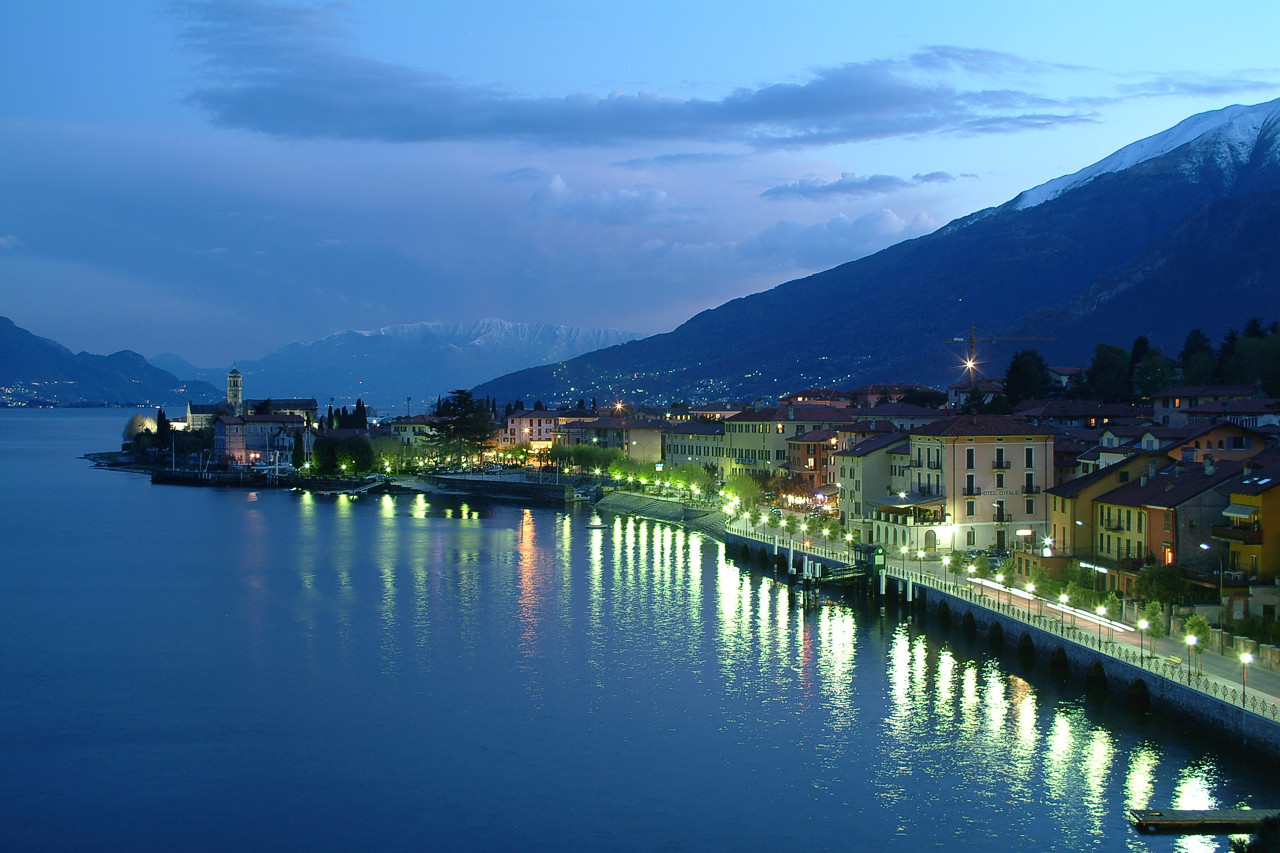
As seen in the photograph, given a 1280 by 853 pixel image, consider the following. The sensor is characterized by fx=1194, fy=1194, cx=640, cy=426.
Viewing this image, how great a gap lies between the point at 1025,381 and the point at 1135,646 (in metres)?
59.9

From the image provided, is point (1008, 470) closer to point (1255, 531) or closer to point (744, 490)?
point (1255, 531)

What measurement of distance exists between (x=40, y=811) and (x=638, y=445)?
257ft

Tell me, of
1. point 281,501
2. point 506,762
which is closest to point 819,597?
point 506,762

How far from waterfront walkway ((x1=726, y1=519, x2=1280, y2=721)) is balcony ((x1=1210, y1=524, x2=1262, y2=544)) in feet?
11.6

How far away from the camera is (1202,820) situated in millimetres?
18156

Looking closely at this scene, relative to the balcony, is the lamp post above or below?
below

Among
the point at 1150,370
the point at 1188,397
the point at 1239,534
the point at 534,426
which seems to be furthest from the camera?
the point at 534,426

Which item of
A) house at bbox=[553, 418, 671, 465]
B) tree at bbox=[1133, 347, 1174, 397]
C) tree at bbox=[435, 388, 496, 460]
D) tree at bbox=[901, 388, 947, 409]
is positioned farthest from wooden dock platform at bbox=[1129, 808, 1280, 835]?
tree at bbox=[435, 388, 496, 460]

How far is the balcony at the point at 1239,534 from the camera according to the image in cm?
2897

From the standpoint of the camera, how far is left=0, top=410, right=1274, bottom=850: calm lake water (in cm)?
1984

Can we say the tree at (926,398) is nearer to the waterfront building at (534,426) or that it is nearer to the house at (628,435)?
the house at (628,435)

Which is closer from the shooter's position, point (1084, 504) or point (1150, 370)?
point (1084, 504)

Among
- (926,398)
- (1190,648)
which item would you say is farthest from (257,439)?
(1190,648)

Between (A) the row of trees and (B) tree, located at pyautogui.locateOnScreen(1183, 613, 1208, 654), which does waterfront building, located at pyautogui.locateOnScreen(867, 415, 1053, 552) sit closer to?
(B) tree, located at pyautogui.locateOnScreen(1183, 613, 1208, 654)
